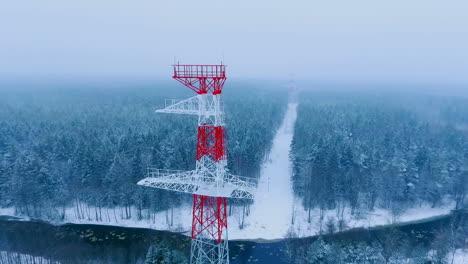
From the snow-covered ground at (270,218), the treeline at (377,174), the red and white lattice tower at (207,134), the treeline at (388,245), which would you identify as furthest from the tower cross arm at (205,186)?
the treeline at (377,174)

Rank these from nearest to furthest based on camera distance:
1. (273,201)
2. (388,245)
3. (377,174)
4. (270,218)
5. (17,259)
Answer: (17,259), (388,245), (270,218), (377,174), (273,201)

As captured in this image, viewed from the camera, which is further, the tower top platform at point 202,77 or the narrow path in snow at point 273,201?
the narrow path in snow at point 273,201

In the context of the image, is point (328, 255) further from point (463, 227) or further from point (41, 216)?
point (41, 216)

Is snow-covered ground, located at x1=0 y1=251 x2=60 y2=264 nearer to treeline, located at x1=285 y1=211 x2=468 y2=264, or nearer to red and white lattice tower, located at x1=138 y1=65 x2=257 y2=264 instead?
red and white lattice tower, located at x1=138 y1=65 x2=257 y2=264

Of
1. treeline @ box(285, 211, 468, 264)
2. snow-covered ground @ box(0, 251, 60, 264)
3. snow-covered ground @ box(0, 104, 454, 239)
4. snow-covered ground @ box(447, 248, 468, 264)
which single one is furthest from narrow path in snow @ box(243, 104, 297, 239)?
snow-covered ground @ box(0, 251, 60, 264)

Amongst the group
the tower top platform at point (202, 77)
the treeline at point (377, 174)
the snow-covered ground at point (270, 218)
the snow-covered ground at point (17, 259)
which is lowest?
the snow-covered ground at point (270, 218)

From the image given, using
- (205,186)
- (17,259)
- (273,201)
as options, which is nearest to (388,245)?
(273,201)

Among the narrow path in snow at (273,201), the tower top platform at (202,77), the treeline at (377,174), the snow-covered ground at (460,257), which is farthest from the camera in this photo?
the treeline at (377,174)

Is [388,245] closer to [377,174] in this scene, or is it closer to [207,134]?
[377,174]

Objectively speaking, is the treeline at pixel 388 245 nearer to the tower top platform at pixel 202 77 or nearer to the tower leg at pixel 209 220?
the tower leg at pixel 209 220
